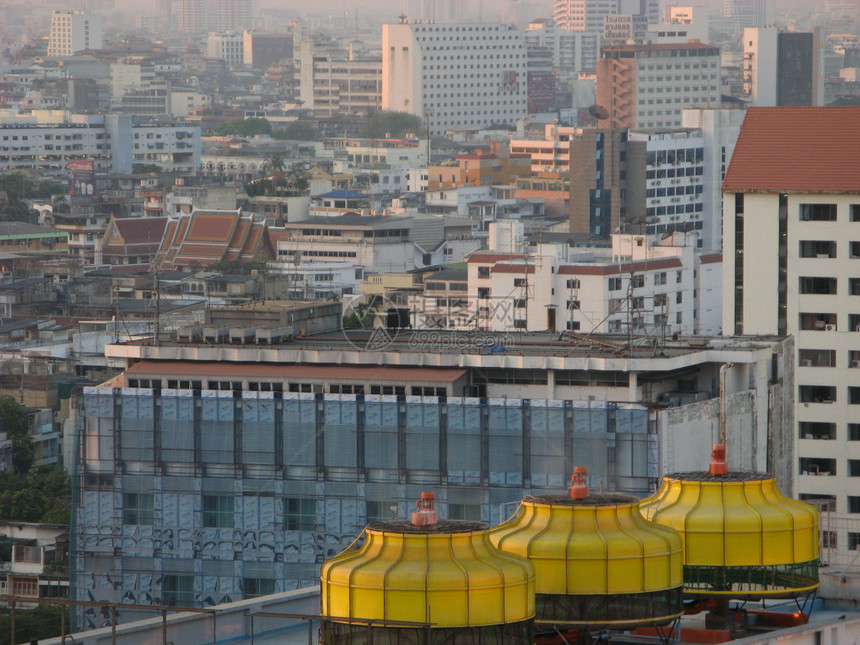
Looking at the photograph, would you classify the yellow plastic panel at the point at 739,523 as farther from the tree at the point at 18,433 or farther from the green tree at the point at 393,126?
the green tree at the point at 393,126

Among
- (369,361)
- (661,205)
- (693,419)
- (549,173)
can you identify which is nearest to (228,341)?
(369,361)

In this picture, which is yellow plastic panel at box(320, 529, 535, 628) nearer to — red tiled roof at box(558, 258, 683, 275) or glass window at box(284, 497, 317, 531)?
glass window at box(284, 497, 317, 531)

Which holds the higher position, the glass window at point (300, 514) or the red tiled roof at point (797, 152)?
the red tiled roof at point (797, 152)

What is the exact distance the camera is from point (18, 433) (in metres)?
40.6

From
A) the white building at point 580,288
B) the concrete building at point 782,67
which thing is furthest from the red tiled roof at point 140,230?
the concrete building at point 782,67

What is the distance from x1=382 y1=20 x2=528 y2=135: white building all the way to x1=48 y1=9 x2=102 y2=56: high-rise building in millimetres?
36676

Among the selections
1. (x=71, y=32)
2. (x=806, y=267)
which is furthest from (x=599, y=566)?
(x=71, y=32)

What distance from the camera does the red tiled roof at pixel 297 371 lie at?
25047 mm

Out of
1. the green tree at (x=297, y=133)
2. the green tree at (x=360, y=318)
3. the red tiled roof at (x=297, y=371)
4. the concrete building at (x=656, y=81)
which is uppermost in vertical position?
the concrete building at (x=656, y=81)

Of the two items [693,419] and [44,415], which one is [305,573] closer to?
[693,419]

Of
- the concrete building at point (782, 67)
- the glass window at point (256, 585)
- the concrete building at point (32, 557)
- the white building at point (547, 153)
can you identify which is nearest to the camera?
the glass window at point (256, 585)

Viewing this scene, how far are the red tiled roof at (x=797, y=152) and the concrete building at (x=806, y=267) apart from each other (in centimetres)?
2

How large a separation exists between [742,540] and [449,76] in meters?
140

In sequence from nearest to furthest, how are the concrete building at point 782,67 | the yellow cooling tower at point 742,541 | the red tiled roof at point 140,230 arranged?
1. the yellow cooling tower at point 742,541
2. the red tiled roof at point 140,230
3. the concrete building at point 782,67
